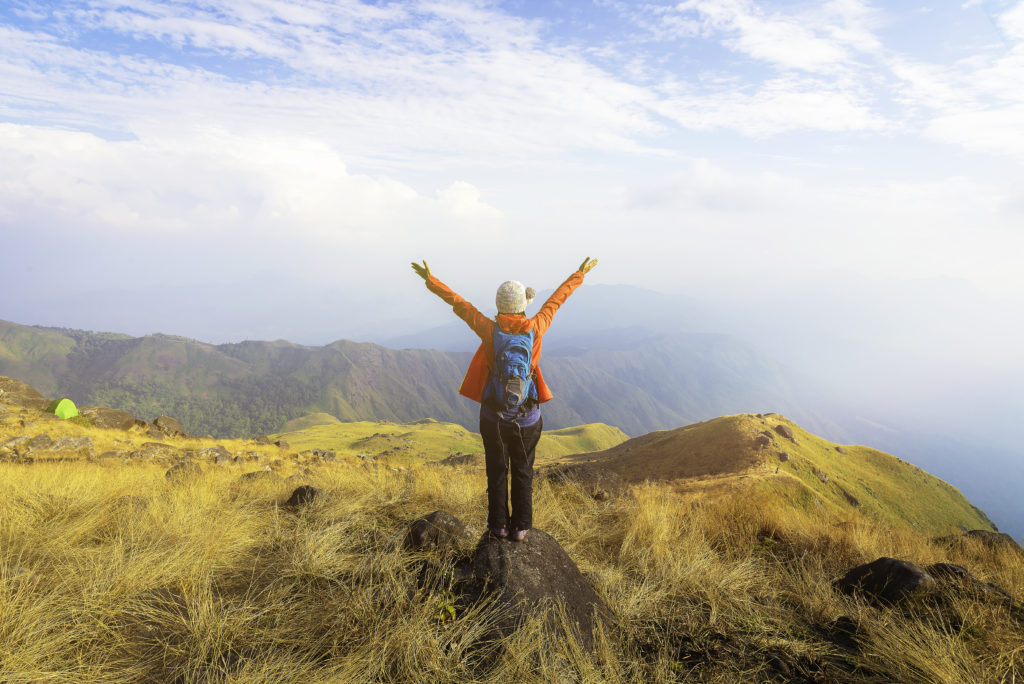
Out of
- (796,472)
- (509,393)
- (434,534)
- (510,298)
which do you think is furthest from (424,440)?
(509,393)

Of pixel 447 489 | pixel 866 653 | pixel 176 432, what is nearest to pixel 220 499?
pixel 447 489

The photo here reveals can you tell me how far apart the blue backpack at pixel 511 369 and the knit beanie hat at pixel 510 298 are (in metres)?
0.31

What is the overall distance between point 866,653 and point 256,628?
5.14m

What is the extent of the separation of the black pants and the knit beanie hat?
45.3 inches

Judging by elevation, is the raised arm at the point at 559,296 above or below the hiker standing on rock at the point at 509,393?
above

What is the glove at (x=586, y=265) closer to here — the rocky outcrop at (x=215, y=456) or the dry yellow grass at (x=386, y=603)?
the dry yellow grass at (x=386, y=603)

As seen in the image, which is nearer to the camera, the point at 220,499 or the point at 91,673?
the point at 91,673

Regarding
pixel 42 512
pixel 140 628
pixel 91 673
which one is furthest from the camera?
pixel 42 512

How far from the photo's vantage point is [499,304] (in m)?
4.61

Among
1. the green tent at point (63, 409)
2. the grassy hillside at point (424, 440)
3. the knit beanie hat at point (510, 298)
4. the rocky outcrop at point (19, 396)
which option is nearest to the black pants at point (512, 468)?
the knit beanie hat at point (510, 298)

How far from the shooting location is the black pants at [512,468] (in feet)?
14.9

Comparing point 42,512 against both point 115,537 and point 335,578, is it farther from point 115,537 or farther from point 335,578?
point 335,578

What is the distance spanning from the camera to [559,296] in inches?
192

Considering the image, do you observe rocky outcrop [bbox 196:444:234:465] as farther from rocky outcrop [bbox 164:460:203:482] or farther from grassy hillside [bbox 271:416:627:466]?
grassy hillside [bbox 271:416:627:466]
